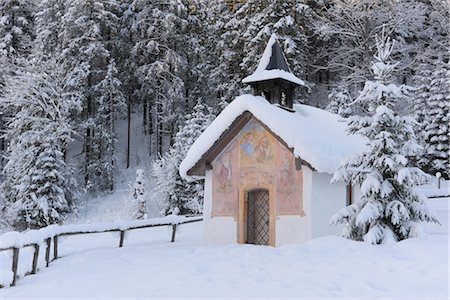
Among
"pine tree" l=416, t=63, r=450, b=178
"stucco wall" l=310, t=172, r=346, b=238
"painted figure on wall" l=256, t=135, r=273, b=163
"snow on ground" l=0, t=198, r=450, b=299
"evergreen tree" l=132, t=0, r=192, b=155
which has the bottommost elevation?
"snow on ground" l=0, t=198, r=450, b=299

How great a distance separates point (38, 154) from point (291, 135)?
1953 centimetres

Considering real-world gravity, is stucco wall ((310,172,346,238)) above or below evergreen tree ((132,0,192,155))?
below

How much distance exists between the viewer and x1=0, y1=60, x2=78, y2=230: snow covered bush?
27.8 meters

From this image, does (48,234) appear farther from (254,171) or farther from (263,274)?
(254,171)

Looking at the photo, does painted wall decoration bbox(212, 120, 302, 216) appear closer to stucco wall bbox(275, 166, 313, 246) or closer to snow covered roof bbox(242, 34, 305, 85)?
stucco wall bbox(275, 166, 313, 246)

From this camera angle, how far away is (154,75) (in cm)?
3747

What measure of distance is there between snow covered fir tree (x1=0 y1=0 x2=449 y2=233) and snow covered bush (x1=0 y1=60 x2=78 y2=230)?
0.09 meters

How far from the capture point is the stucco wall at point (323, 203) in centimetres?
1516

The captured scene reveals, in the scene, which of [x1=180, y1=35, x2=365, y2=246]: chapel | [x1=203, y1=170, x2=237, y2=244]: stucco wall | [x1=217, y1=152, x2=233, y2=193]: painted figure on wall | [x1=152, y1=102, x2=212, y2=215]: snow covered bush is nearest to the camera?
[x1=180, y1=35, x2=365, y2=246]: chapel

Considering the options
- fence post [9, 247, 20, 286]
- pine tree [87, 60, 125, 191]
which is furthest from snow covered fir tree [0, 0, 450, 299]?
pine tree [87, 60, 125, 191]

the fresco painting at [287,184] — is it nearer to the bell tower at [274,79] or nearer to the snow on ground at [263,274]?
the snow on ground at [263,274]

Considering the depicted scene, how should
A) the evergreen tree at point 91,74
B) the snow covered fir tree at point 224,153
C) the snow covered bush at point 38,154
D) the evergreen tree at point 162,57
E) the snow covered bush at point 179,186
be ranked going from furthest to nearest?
the evergreen tree at point 162,57
the evergreen tree at point 91,74
the snow covered bush at point 179,186
the snow covered bush at point 38,154
the snow covered fir tree at point 224,153

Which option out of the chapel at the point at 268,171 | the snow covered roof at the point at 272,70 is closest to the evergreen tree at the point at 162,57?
the snow covered roof at the point at 272,70

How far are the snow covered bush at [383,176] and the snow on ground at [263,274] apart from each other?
2.12ft
